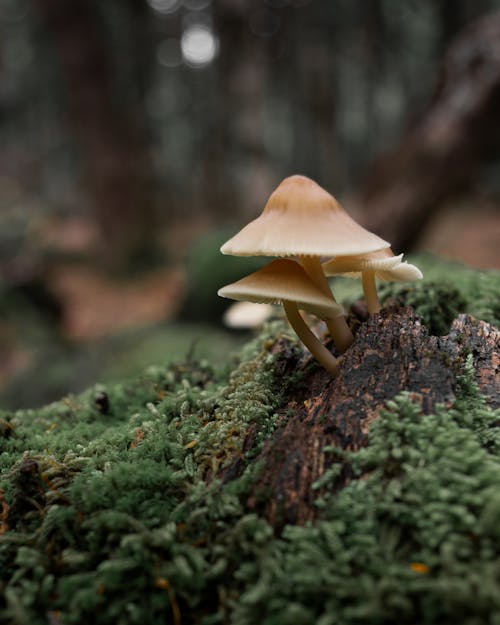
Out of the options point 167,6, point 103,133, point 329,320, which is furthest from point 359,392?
point 167,6

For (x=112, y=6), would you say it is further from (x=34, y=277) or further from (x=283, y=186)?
(x=283, y=186)

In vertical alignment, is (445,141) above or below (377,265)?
above

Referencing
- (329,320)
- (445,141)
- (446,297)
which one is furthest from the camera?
(445,141)

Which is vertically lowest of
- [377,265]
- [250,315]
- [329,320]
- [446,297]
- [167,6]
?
[329,320]

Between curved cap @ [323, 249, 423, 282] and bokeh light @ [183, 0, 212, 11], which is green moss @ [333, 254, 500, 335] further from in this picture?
bokeh light @ [183, 0, 212, 11]

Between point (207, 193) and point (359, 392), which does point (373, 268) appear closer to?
point (359, 392)

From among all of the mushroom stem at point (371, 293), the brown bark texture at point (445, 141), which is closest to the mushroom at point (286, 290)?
the mushroom stem at point (371, 293)
